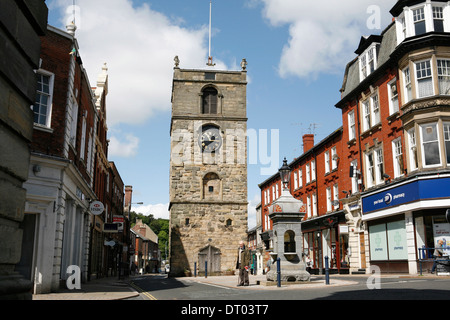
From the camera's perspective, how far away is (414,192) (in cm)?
2036

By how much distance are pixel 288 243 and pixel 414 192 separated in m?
7.31

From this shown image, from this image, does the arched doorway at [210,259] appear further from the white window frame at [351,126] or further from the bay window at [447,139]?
the bay window at [447,139]

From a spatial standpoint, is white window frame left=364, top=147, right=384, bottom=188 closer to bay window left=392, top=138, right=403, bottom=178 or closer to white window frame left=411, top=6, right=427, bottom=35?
bay window left=392, top=138, right=403, bottom=178

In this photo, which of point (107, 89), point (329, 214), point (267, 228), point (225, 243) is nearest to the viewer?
point (329, 214)

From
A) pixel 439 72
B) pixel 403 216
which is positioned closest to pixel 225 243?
pixel 403 216

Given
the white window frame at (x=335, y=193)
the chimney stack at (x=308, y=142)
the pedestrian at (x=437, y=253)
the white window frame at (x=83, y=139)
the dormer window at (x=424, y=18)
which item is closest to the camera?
the pedestrian at (x=437, y=253)

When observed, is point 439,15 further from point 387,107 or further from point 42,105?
point 42,105

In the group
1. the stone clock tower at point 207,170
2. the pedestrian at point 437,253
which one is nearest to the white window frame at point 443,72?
the pedestrian at point 437,253

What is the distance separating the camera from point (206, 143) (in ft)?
136

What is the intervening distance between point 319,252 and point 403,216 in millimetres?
12188

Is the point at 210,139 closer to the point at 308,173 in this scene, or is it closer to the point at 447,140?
the point at 308,173

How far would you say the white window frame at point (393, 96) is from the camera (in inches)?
912

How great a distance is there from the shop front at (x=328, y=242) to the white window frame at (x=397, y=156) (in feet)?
21.9
